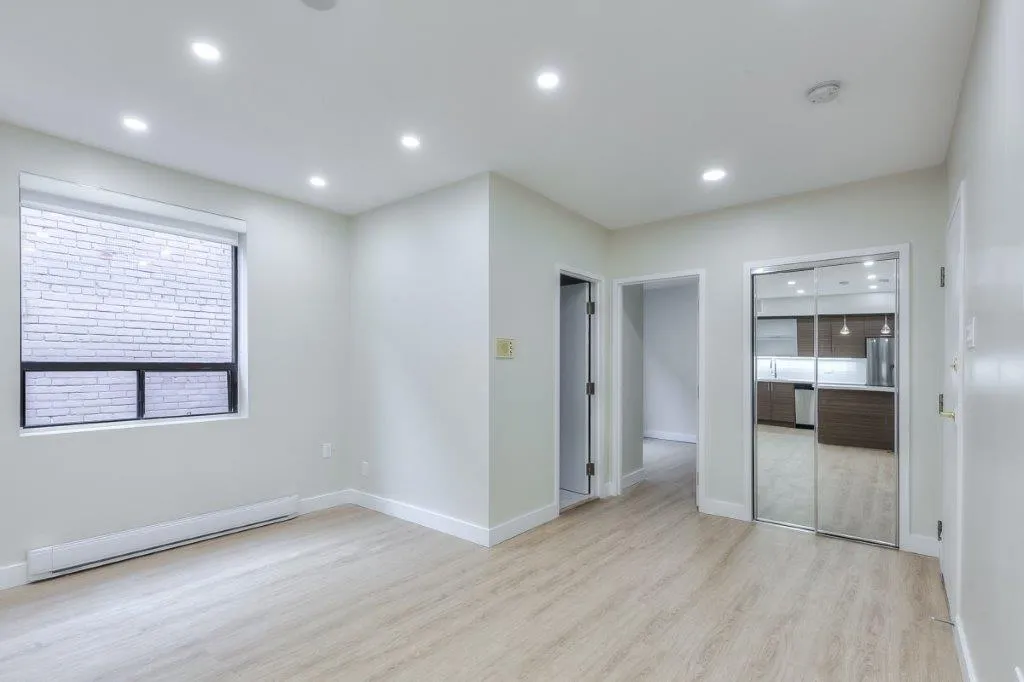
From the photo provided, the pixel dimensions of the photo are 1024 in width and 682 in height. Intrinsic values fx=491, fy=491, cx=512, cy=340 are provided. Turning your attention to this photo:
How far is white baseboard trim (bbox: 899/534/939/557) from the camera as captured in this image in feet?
10.9

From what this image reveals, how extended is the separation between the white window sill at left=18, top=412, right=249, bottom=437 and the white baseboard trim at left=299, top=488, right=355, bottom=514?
95 cm

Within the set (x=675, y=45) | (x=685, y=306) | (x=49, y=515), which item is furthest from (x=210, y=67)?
(x=685, y=306)

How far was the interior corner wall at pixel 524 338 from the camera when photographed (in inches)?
143

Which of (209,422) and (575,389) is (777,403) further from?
(209,422)

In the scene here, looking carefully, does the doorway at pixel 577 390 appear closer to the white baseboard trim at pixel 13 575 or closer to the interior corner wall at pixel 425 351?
the interior corner wall at pixel 425 351

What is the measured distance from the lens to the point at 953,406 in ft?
8.57

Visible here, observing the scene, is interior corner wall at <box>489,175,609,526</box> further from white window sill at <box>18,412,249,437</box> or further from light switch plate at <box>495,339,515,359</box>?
white window sill at <box>18,412,249,437</box>

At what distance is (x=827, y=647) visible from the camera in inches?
91.4

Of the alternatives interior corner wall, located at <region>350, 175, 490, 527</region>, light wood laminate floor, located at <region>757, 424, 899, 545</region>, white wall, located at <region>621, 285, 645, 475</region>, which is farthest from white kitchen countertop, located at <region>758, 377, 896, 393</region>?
interior corner wall, located at <region>350, 175, 490, 527</region>

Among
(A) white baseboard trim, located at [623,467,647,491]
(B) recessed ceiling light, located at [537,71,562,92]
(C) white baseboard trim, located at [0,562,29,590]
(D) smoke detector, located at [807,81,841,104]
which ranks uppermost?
(B) recessed ceiling light, located at [537,71,562,92]

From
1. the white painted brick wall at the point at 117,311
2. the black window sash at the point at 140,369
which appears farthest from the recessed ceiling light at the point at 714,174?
the black window sash at the point at 140,369

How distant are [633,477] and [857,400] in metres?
2.25

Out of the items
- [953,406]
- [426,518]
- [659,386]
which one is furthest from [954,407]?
[659,386]

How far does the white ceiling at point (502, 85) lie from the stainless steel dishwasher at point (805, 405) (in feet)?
5.25
